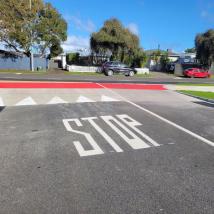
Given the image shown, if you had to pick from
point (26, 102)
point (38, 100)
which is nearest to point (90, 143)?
point (26, 102)

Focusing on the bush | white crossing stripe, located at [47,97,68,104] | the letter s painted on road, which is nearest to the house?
the bush

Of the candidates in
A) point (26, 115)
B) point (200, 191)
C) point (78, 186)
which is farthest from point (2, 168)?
point (26, 115)

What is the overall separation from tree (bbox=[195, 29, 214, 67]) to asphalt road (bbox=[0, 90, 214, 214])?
45.5 metres

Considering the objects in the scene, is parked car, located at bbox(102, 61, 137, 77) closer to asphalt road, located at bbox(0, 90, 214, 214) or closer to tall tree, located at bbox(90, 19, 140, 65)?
tall tree, located at bbox(90, 19, 140, 65)

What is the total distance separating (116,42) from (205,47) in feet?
54.4

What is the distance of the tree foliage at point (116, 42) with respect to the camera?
4850cm

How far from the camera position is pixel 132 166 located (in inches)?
214

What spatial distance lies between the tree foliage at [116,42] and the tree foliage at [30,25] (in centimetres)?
599

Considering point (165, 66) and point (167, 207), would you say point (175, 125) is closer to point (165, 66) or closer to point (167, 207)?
point (167, 207)

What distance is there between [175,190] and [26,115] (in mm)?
6835

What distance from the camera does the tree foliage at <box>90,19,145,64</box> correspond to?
4850 cm

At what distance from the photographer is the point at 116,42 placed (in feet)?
159

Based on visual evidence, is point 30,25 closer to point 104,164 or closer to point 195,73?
point 195,73

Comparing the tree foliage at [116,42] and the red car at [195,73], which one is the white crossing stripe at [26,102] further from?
the tree foliage at [116,42]
